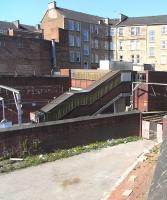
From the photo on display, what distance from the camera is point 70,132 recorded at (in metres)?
20.0

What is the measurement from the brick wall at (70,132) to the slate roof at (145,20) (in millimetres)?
47144

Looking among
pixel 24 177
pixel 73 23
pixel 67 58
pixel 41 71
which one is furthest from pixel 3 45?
pixel 24 177

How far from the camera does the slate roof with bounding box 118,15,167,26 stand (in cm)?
6700

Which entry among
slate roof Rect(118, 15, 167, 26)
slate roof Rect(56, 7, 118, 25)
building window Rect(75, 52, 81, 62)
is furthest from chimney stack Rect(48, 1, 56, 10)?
slate roof Rect(118, 15, 167, 26)

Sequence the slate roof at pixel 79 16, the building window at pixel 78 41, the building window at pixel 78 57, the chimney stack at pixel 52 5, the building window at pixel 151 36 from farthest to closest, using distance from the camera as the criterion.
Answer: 1. the building window at pixel 151 36
2. the chimney stack at pixel 52 5
3. the slate roof at pixel 79 16
4. the building window at pixel 78 41
5. the building window at pixel 78 57

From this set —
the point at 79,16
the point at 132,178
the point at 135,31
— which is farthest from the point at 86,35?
the point at 132,178

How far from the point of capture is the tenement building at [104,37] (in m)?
62.5

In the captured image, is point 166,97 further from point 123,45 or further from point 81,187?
point 123,45

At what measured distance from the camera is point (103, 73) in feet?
107

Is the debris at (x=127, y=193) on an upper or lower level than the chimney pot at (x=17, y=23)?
lower

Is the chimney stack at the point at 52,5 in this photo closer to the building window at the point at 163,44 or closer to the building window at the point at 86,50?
the building window at the point at 86,50

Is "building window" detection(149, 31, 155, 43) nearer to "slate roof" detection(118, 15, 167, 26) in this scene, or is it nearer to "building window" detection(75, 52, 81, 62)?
"slate roof" detection(118, 15, 167, 26)

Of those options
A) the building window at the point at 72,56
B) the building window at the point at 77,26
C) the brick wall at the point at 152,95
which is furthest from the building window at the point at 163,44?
the brick wall at the point at 152,95

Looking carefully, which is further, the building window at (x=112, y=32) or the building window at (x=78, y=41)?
the building window at (x=112, y=32)
